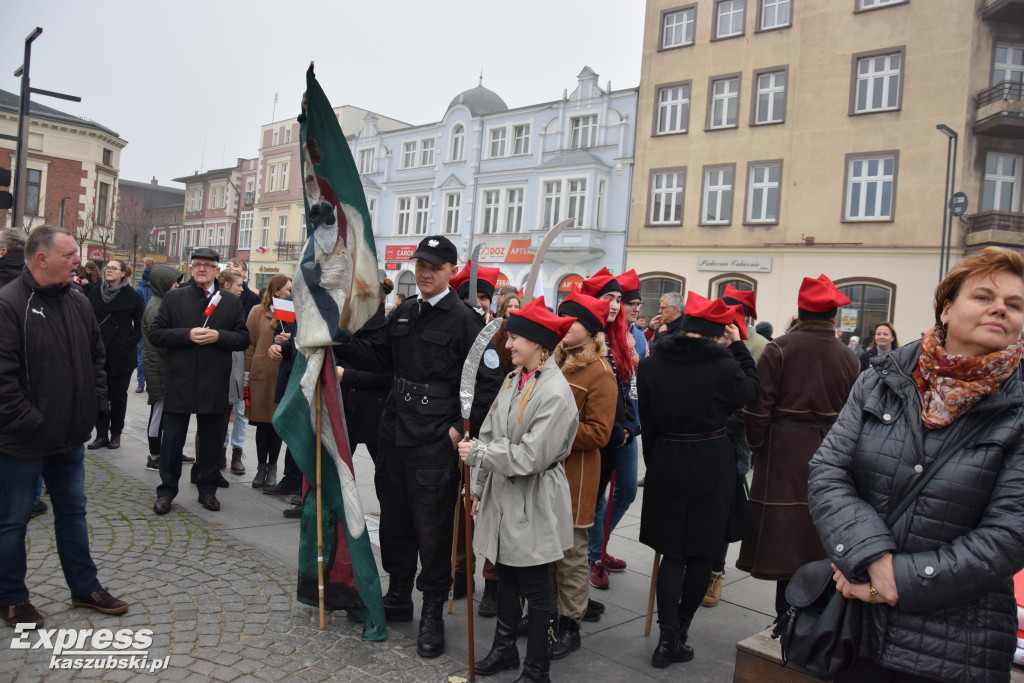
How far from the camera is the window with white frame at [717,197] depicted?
23.8 meters

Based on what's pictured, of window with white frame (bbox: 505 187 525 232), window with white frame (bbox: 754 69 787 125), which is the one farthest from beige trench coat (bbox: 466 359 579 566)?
window with white frame (bbox: 505 187 525 232)

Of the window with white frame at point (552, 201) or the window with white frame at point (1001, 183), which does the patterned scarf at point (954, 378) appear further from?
the window with white frame at point (552, 201)

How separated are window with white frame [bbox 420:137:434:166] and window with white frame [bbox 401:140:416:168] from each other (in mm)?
543

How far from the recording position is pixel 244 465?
25.8ft

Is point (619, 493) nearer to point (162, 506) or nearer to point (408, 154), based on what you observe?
point (162, 506)

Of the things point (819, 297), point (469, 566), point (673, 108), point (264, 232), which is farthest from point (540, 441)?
point (264, 232)

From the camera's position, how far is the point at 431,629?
3.81m

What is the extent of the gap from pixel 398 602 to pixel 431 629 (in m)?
0.43

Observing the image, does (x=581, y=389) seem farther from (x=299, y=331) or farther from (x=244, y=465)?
(x=244, y=465)

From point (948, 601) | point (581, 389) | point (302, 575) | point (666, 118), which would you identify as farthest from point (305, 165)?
point (666, 118)

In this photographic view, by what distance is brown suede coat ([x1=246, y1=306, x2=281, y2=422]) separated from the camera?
6.74 meters

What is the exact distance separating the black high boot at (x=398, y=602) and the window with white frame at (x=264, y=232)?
45362 millimetres

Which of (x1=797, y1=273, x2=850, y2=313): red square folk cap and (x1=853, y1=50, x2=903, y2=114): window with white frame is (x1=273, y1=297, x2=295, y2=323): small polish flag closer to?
(x1=797, y1=273, x2=850, y2=313): red square folk cap

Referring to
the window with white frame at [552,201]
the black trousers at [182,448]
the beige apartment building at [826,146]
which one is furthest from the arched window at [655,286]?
the black trousers at [182,448]
